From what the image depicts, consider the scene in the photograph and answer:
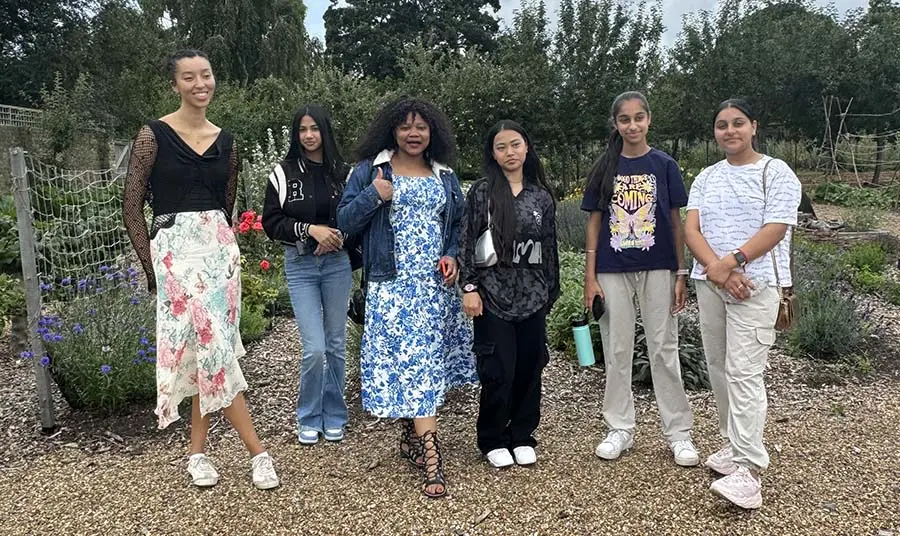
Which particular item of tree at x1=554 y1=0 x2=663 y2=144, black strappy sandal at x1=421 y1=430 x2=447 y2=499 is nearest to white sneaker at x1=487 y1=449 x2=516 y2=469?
black strappy sandal at x1=421 y1=430 x2=447 y2=499

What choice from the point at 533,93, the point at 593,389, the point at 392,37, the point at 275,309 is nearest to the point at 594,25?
the point at 533,93

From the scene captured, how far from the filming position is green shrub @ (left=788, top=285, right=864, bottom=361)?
16.0 ft

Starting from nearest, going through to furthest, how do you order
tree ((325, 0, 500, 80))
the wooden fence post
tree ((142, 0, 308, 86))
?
the wooden fence post < tree ((142, 0, 308, 86)) < tree ((325, 0, 500, 80))

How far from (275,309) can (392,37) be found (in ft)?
100

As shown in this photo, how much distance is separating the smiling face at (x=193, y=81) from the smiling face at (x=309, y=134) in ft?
1.85

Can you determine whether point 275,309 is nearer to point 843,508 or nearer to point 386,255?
point 386,255

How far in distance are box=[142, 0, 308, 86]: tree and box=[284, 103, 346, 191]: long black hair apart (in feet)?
70.4

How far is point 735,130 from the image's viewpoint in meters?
2.95

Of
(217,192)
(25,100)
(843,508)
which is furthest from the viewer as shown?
(25,100)

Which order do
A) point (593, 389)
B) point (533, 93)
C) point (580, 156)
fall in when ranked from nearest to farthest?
point (593, 389)
point (533, 93)
point (580, 156)

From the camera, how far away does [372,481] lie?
325cm

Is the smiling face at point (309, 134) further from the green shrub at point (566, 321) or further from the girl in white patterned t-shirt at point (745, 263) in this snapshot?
the green shrub at point (566, 321)

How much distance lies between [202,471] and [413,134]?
73.5 inches

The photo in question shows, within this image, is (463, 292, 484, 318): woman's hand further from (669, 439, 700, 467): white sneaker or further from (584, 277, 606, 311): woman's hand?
(669, 439, 700, 467): white sneaker
